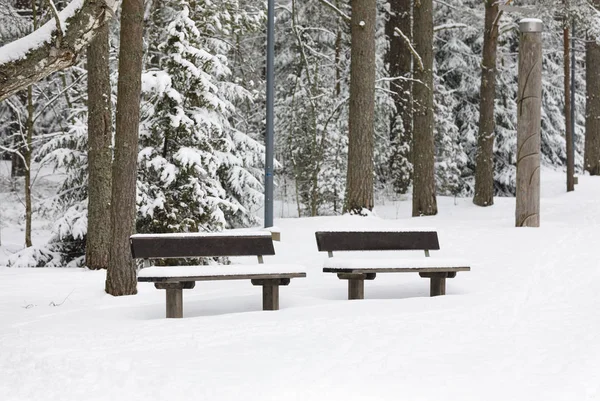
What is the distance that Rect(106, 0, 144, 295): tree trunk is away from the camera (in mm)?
10320

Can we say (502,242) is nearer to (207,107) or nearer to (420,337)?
(207,107)

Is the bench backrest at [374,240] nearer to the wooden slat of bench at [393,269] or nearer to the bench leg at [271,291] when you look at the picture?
the wooden slat of bench at [393,269]

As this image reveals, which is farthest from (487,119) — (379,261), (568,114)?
(379,261)

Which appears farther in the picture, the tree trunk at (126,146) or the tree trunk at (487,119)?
the tree trunk at (487,119)

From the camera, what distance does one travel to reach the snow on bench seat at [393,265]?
997 centimetres

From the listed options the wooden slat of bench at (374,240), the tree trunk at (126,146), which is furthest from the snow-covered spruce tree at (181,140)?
the wooden slat of bench at (374,240)

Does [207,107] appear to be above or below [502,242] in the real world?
above

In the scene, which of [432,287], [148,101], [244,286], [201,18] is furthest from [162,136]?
[432,287]

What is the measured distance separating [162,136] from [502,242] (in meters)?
6.12

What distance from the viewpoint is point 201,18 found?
1608 centimetres

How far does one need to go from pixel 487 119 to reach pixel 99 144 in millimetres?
13141

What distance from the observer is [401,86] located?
26.8 meters

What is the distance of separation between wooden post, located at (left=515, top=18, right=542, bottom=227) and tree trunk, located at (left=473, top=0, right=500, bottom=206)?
255 inches

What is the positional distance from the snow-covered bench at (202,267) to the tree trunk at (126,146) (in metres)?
1.18
